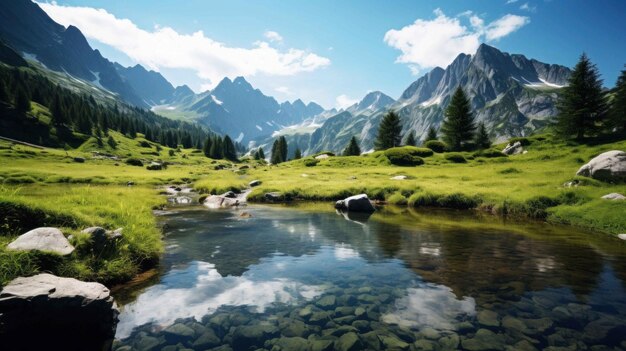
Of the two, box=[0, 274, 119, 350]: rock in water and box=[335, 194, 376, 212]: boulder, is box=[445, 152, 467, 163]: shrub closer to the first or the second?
box=[335, 194, 376, 212]: boulder

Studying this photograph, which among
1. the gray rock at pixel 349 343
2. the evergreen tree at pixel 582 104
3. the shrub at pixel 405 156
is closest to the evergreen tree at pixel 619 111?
the evergreen tree at pixel 582 104

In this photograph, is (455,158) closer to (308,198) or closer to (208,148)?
(308,198)

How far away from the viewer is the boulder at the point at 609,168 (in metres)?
26.7

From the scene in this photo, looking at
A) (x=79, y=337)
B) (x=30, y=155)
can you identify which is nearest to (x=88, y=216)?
(x=79, y=337)

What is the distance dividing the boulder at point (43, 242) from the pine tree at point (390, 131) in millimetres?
95509

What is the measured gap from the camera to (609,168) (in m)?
27.1

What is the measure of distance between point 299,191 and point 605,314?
32130mm

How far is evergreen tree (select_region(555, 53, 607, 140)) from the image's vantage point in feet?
180

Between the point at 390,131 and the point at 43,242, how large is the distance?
98268mm

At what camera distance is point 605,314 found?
347 inches

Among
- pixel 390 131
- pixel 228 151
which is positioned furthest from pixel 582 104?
pixel 228 151

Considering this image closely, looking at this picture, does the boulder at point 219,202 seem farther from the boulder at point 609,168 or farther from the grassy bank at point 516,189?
the boulder at point 609,168

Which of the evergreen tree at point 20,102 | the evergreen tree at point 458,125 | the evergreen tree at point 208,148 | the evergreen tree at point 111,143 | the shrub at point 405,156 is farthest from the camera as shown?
the evergreen tree at point 208,148

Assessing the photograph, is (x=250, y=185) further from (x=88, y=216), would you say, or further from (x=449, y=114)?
(x=449, y=114)
